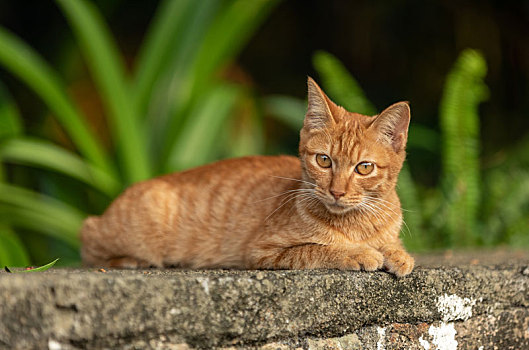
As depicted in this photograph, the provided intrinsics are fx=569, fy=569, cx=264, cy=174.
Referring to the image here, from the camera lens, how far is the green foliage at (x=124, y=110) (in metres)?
3.39

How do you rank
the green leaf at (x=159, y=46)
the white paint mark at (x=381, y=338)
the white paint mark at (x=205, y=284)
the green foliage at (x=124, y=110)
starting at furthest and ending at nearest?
the green leaf at (x=159, y=46) < the green foliage at (x=124, y=110) < the white paint mark at (x=381, y=338) < the white paint mark at (x=205, y=284)

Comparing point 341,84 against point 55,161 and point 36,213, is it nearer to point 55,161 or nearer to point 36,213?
point 55,161

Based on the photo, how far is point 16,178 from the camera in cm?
422

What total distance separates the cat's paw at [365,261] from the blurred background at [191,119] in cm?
98

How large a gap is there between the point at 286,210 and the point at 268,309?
63cm

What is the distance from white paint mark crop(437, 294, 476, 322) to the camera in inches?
68.5

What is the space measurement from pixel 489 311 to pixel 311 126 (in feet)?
2.77

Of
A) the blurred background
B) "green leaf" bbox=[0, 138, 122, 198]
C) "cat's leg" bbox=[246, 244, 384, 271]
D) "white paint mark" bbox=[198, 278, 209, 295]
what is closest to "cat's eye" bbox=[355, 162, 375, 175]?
"cat's leg" bbox=[246, 244, 384, 271]

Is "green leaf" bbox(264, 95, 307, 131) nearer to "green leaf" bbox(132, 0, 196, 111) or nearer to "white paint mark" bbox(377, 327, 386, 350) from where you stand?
"green leaf" bbox(132, 0, 196, 111)

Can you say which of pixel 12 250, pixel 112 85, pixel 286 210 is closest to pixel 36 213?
pixel 12 250

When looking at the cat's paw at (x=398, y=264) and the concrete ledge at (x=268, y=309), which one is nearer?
the concrete ledge at (x=268, y=309)

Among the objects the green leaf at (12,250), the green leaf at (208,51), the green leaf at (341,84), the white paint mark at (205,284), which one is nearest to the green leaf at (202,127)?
the green leaf at (208,51)

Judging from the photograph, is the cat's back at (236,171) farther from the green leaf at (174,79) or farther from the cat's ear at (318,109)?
the green leaf at (174,79)

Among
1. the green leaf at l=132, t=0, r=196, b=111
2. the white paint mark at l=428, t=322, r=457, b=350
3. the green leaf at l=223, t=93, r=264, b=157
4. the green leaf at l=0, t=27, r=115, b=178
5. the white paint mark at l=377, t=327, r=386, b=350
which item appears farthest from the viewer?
the green leaf at l=223, t=93, r=264, b=157
